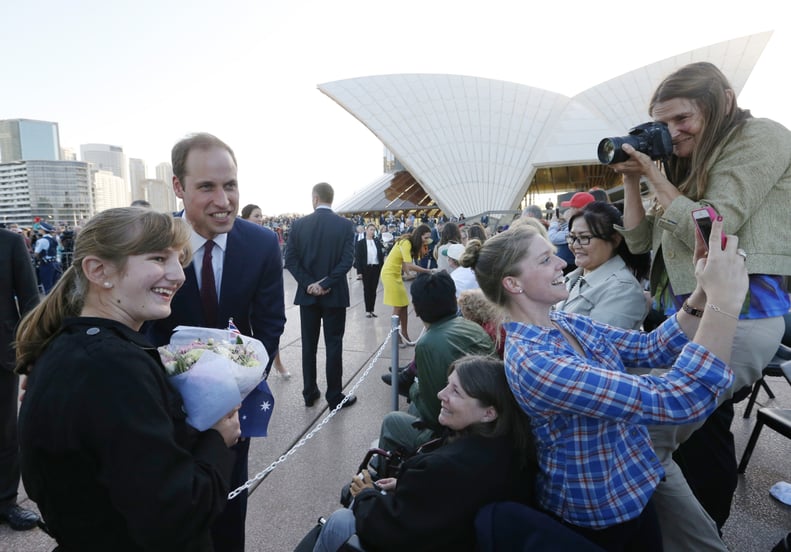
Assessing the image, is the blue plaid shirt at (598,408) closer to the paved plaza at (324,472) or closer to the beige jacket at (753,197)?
the beige jacket at (753,197)

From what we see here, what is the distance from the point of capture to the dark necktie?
2031 millimetres

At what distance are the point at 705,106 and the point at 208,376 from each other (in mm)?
2223

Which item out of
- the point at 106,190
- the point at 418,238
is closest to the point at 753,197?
the point at 418,238

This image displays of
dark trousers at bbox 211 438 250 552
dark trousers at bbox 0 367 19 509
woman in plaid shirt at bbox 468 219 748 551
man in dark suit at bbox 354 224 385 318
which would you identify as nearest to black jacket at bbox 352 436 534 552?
woman in plaid shirt at bbox 468 219 748 551

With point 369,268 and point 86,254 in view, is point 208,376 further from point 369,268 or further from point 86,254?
point 369,268

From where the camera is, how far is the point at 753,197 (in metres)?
1.64

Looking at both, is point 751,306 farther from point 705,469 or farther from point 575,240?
point 575,240

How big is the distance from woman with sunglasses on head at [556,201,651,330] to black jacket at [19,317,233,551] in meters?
2.13

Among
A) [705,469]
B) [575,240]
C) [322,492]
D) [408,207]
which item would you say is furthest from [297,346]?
[408,207]

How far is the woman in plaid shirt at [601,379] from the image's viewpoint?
3.89 feet

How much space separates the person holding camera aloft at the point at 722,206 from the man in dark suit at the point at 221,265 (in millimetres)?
1797

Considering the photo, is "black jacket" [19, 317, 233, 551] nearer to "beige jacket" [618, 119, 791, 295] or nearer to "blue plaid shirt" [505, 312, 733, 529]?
"blue plaid shirt" [505, 312, 733, 529]

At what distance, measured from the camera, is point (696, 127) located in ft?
5.92

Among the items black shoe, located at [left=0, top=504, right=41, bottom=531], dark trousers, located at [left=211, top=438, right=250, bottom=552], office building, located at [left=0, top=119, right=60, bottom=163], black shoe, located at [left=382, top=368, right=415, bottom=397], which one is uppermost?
office building, located at [left=0, top=119, right=60, bottom=163]
